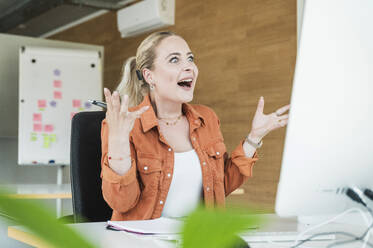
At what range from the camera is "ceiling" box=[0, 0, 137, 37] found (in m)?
6.57

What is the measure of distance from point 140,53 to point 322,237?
1.18 m

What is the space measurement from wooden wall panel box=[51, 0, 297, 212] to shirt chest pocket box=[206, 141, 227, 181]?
226 centimetres

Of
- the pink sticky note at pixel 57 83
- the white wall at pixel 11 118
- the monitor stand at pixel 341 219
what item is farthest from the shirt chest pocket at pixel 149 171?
the white wall at pixel 11 118

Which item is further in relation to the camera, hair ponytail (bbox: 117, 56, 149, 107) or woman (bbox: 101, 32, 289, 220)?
hair ponytail (bbox: 117, 56, 149, 107)

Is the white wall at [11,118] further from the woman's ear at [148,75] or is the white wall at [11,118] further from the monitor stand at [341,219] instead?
the monitor stand at [341,219]

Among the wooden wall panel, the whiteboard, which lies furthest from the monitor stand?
the whiteboard

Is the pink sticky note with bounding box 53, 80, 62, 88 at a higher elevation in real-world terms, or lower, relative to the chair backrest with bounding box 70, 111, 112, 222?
higher

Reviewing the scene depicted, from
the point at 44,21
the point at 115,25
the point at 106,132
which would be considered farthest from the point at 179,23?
the point at 106,132

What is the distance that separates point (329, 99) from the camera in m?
0.79

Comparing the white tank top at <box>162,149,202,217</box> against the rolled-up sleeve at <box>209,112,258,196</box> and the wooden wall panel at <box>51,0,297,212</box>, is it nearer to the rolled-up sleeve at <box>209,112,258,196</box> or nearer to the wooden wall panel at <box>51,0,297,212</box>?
the rolled-up sleeve at <box>209,112,258,196</box>

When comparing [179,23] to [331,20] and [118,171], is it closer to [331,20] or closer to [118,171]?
[118,171]

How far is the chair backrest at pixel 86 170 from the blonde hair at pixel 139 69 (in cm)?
27

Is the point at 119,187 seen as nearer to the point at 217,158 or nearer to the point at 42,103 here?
the point at 217,158

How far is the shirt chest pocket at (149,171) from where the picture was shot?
1.68 meters
